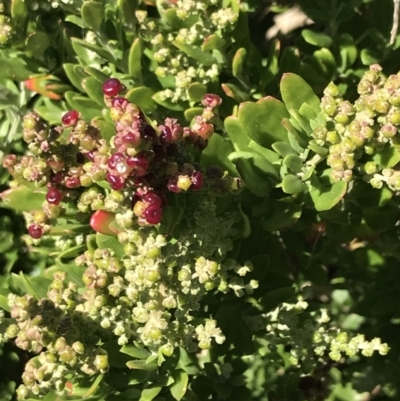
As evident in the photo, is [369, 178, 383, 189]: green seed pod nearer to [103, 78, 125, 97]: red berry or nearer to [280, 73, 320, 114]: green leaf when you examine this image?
[280, 73, 320, 114]: green leaf

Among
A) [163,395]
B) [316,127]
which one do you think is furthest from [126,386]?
[316,127]

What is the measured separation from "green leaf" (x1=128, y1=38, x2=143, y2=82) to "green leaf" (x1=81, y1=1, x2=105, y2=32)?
0.43 ft

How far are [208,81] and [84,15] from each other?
1.54 feet

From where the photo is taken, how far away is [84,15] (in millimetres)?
1862

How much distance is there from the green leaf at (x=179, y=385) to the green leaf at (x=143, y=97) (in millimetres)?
886

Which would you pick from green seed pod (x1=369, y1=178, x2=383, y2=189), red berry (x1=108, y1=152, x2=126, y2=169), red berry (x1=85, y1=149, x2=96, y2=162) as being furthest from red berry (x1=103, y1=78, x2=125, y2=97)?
green seed pod (x1=369, y1=178, x2=383, y2=189)

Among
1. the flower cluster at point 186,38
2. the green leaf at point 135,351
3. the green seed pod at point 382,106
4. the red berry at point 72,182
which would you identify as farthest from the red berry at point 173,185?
the flower cluster at point 186,38

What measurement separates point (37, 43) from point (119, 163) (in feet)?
3.55

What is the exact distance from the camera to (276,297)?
1.97 meters

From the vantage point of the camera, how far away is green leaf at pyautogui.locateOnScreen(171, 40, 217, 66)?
1.93m

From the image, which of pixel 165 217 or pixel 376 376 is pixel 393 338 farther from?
pixel 165 217

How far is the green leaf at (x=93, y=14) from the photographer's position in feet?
6.02

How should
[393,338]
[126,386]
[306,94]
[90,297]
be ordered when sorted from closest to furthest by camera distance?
1. [90,297]
2. [306,94]
3. [126,386]
4. [393,338]

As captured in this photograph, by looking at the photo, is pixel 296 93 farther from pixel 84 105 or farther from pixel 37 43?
pixel 37 43
